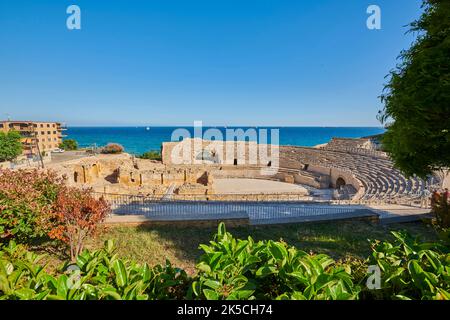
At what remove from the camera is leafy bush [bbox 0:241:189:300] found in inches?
83.4

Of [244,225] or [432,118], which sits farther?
[244,225]

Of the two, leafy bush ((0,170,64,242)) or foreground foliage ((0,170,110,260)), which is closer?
leafy bush ((0,170,64,242))

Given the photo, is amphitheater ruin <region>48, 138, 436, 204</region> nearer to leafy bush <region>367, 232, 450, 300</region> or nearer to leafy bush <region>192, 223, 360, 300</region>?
leafy bush <region>367, 232, 450, 300</region>

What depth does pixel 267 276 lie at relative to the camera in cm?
262

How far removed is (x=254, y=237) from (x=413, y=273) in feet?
20.1

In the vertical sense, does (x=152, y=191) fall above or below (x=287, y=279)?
below

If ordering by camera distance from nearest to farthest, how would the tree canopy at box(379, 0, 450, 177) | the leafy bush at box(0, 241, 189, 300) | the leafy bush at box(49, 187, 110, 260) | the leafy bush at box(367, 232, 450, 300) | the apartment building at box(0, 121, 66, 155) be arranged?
1. the leafy bush at box(0, 241, 189, 300)
2. the leafy bush at box(367, 232, 450, 300)
3. the tree canopy at box(379, 0, 450, 177)
4. the leafy bush at box(49, 187, 110, 260)
5. the apartment building at box(0, 121, 66, 155)

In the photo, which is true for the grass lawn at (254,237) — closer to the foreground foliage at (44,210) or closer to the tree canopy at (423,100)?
the foreground foliage at (44,210)

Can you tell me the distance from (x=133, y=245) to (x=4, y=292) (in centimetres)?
581

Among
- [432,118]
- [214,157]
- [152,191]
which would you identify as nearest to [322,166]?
[214,157]

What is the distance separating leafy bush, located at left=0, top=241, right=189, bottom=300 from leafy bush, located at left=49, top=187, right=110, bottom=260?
383 centimetres

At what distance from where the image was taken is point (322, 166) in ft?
107

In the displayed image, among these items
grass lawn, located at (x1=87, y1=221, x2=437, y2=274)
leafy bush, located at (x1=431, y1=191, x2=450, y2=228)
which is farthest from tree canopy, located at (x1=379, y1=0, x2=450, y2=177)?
grass lawn, located at (x1=87, y1=221, x2=437, y2=274)
